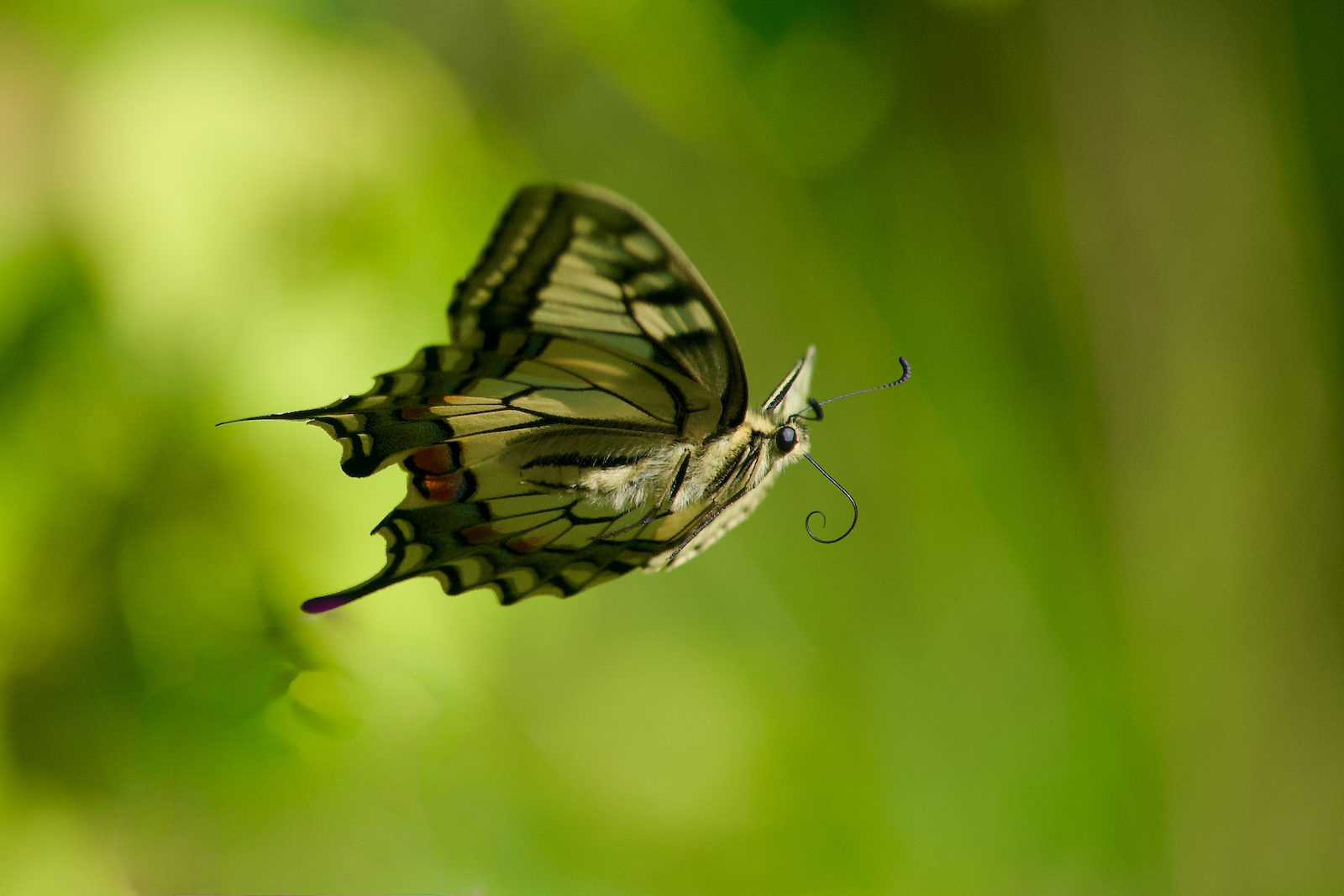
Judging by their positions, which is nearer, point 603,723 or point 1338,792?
point 603,723

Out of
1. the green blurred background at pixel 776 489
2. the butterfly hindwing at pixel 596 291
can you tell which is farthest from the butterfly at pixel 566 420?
the green blurred background at pixel 776 489

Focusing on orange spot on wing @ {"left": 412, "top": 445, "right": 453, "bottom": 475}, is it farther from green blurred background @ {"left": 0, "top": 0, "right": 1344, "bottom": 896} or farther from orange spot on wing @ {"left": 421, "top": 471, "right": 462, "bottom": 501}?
green blurred background @ {"left": 0, "top": 0, "right": 1344, "bottom": 896}

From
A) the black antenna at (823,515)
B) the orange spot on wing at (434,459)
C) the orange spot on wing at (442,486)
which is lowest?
the orange spot on wing at (442,486)

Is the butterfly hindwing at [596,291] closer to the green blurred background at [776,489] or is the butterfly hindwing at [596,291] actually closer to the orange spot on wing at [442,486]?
the orange spot on wing at [442,486]

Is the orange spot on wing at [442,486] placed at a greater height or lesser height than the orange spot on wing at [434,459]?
lesser

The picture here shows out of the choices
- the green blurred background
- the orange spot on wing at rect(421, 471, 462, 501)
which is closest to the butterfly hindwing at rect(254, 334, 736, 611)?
the orange spot on wing at rect(421, 471, 462, 501)

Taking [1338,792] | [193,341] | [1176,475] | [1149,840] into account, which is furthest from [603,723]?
[1338,792]

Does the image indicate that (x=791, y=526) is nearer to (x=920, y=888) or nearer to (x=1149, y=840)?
(x=920, y=888)
